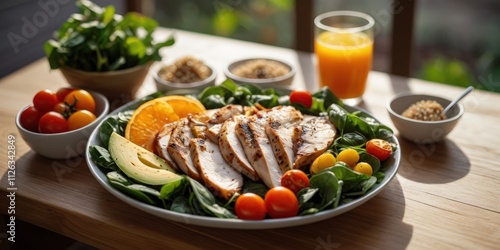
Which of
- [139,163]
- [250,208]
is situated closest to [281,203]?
[250,208]

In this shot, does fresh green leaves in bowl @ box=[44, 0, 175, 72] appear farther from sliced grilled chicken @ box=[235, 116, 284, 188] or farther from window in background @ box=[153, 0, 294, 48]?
window in background @ box=[153, 0, 294, 48]

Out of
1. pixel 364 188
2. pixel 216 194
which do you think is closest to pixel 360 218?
pixel 364 188

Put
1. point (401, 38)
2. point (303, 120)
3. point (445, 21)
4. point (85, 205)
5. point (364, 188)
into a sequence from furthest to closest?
point (445, 21)
point (401, 38)
point (303, 120)
point (85, 205)
point (364, 188)

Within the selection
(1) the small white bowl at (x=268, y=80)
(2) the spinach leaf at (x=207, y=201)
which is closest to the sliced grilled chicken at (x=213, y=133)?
(2) the spinach leaf at (x=207, y=201)

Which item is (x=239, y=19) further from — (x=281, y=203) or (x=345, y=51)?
(x=281, y=203)

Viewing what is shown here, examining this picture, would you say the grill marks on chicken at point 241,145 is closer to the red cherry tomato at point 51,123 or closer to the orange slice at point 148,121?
the orange slice at point 148,121

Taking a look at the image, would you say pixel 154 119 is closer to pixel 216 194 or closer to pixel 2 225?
pixel 216 194
